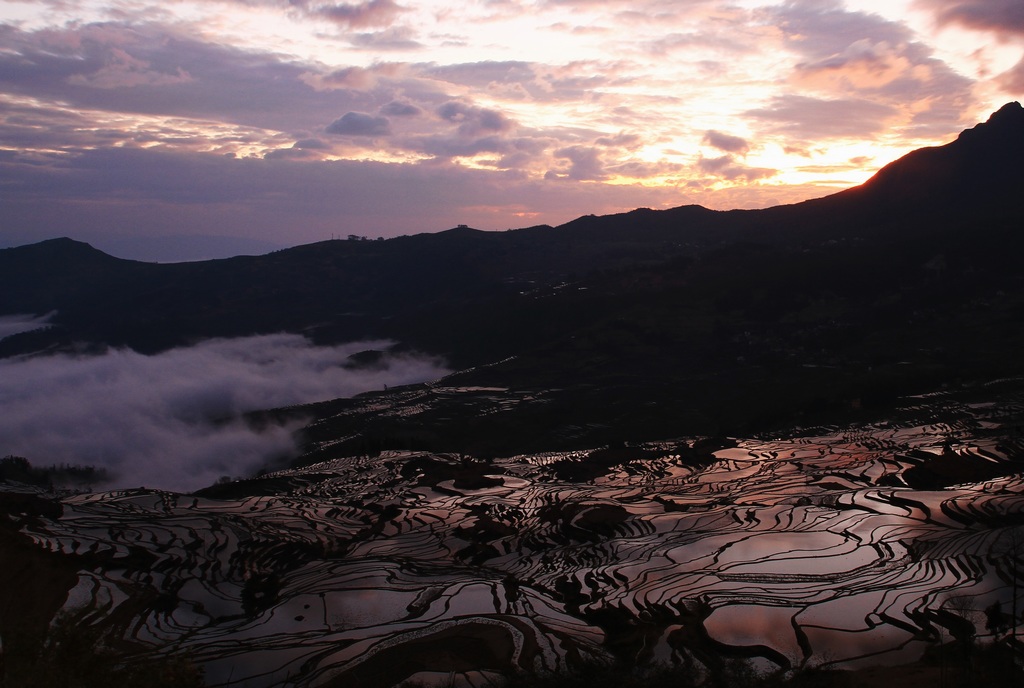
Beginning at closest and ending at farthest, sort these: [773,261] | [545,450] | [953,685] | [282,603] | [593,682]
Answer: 1. [953,685]
2. [593,682]
3. [282,603]
4. [545,450]
5. [773,261]

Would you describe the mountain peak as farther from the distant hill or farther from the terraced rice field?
the terraced rice field

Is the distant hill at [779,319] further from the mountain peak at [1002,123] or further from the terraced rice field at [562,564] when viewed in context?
the terraced rice field at [562,564]

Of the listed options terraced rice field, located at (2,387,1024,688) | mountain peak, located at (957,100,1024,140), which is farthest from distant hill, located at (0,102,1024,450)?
terraced rice field, located at (2,387,1024,688)

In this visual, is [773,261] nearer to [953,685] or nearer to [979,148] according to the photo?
[979,148]

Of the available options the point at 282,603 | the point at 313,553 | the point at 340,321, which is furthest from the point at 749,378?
the point at 340,321

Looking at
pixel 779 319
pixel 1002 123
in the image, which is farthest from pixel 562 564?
pixel 1002 123

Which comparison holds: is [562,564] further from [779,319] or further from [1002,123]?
[1002,123]

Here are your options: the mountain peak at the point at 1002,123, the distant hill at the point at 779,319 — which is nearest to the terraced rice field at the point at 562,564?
the distant hill at the point at 779,319

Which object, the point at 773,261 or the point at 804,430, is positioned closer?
the point at 804,430
